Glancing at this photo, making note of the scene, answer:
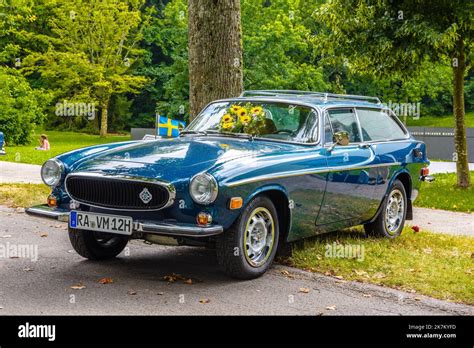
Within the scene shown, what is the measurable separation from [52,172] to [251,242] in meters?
2.08

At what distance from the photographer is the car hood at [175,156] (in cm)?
629

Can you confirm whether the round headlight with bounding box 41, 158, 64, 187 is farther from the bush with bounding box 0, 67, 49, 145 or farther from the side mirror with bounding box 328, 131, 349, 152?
the bush with bounding box 0, 67, 49, 145

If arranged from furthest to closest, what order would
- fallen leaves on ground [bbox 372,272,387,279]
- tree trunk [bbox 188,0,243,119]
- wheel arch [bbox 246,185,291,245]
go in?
tree trunk [bbox 188,0,243,119]
fallen leaves on ground [bbox 372,272,387,279]
wheel arch [bbox 246,185,291,245]

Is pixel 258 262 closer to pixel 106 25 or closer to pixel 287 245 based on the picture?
pixel 287 245

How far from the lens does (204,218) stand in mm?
6070

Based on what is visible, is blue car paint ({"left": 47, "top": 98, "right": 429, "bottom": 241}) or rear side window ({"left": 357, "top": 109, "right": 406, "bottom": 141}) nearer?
blue car paint ({"left": 47, "top": 98, "right": 429, "bottom": 241})

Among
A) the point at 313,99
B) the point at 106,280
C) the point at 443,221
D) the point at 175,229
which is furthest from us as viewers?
the point at 443,221

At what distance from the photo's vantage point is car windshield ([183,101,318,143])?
7626 mm

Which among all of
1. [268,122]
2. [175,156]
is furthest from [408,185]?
[175,156]

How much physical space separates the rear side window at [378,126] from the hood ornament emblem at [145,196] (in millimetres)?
3323

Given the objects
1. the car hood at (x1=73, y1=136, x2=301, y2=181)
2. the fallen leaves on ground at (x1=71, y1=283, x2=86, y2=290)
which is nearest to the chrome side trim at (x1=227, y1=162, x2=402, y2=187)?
the car hood at (x1=73, y1=136, x2=301, y2=181)

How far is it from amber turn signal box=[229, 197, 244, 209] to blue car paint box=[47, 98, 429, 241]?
0.11 ft

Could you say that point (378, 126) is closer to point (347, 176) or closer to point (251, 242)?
point (347, 176)

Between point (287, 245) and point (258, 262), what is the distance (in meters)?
1.22
